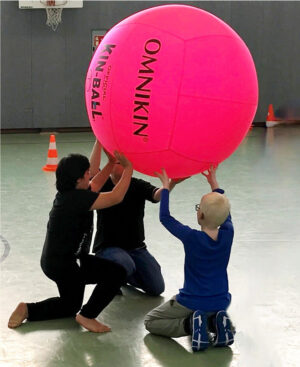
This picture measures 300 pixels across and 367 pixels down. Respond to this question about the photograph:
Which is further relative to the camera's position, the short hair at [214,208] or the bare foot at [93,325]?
the bare foot at [93,325]

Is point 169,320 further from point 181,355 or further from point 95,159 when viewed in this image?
point 95,159

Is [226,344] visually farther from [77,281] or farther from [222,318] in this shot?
[77,281]

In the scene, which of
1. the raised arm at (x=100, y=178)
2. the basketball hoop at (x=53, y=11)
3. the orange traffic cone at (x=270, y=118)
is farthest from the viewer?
the orange traffic cone at (x=270, y=118)

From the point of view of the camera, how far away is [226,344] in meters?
3.47

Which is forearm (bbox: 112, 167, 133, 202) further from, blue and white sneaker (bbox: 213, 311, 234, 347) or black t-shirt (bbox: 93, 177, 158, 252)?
blue and white sneaker (bbox: 213, 311, 234, 347)

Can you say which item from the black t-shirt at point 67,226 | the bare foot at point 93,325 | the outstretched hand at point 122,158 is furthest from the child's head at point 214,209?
the bare foot at point 93,325

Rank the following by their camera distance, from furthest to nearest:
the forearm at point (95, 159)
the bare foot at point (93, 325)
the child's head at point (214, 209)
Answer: the forearm at point (95, 159) < the bare foot at point (93, 325) < the child's head at point (214, 209)

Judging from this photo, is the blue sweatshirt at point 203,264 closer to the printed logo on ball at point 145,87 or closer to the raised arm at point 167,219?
the raised arm at point 167,219

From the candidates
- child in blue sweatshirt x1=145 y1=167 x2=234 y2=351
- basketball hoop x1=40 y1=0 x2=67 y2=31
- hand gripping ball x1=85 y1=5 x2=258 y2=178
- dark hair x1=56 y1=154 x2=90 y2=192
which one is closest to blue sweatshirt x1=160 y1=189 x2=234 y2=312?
child in blue sweatshirt x1=145 y1=167 x2=234 y2=351

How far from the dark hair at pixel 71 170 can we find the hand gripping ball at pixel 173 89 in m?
0.28

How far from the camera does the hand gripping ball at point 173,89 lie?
312 cm

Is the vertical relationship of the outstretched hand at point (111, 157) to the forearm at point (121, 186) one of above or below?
above

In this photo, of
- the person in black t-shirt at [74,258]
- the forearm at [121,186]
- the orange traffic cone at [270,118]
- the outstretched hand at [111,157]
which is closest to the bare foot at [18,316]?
the person in black t-shirt at [74,258]

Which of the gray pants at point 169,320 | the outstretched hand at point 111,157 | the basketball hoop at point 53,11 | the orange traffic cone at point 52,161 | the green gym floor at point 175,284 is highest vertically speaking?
the basketball hoop at point 53,11
